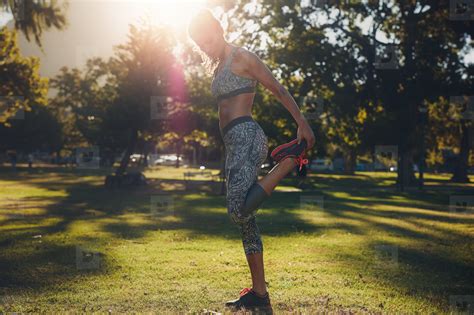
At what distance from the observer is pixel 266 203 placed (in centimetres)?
2055

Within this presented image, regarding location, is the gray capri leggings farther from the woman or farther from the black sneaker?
the black sneaker

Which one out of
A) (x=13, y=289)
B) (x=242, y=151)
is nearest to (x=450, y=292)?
(x=242, y=151)

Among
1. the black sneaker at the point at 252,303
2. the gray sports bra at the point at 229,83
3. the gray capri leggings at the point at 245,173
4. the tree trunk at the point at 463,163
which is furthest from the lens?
the tree trunk at the point at 463,163

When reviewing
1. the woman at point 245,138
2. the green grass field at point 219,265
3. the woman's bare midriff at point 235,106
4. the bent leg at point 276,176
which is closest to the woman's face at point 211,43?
A: the woman at point 245,138

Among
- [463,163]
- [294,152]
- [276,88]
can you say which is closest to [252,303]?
[294,152]

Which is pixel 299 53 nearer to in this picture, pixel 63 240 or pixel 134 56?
pixel 134 56

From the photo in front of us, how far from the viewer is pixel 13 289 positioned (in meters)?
5.36

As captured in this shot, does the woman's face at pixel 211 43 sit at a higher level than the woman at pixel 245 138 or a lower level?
higher

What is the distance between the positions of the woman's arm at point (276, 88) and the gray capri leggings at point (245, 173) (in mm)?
358

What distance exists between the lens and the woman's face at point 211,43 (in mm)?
4586

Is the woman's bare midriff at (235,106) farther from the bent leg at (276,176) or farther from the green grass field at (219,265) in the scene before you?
the green grass field at (219,265)

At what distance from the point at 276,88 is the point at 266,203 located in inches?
636

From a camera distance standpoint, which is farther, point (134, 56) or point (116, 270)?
point (134, 56)

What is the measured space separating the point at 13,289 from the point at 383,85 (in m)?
29.5
